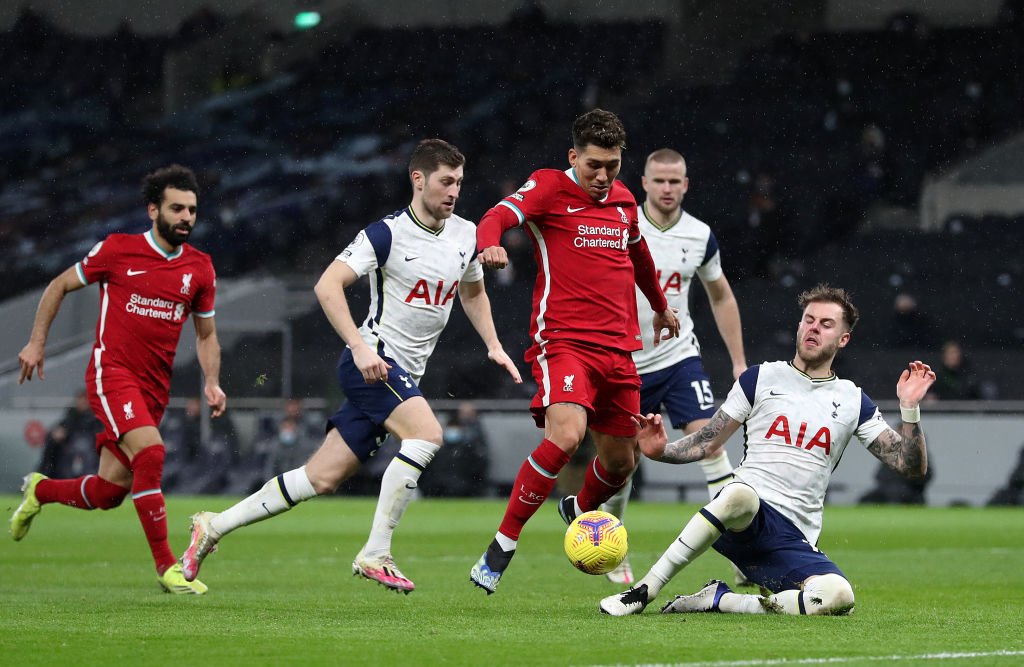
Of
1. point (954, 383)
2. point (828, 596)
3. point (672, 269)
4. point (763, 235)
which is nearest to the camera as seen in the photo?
point (828, 596)

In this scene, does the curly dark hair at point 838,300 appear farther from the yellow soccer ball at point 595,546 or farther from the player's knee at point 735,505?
the yellow soccer ball at point 595,546

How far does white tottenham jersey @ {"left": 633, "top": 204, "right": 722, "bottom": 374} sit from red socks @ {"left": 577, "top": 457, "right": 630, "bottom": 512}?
128 cm

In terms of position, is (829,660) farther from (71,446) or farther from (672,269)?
(71,446)

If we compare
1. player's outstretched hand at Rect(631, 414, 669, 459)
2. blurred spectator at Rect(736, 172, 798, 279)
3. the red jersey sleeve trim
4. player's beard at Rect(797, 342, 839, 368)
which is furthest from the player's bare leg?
blurred spectator at Rect(736, 172, 798, 279)

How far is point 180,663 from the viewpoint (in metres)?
4.62

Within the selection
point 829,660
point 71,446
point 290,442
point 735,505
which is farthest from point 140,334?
point 71,446

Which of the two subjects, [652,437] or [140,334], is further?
[140,334]

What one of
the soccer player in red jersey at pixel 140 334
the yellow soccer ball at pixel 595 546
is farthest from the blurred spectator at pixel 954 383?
the yellow soccer ball at pixel 595 546

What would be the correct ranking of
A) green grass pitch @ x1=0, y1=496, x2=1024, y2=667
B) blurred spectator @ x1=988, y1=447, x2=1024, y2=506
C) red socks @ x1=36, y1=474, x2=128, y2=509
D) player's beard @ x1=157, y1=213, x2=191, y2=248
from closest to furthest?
green grass pitch @ x1=0, y1=496, x2=1024, y2=667 → player's beard @ x1=157, y1=213, x2=191, y2=248 → red socks @ x1=36, y1=474, x2=128, y2=509 → blurred spectator @ x1=988, y1=447, x2=1024, y2=506

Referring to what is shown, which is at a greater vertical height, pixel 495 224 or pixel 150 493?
pixel 495 224

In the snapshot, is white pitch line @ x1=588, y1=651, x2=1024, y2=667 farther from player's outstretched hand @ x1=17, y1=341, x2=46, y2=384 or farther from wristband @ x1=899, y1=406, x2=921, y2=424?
player's outstretched hand @ x1=17, y1=341, x2=46, y2=384

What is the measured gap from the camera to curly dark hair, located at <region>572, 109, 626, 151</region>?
6.79 meters

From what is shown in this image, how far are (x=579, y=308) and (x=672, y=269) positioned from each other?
71.8 inches

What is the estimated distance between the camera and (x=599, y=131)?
6.78 metres
